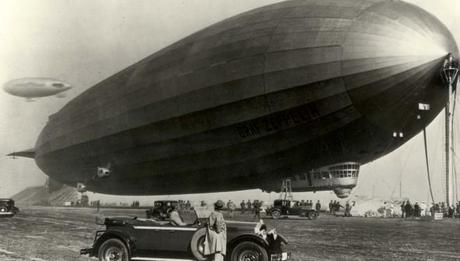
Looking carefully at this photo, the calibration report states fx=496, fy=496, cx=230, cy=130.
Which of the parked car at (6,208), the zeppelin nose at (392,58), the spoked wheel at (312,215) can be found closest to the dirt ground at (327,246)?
the zeppelin nose at (392,58)

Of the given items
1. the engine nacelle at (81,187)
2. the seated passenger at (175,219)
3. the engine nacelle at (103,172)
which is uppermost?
the engine nacelle at (103,172)

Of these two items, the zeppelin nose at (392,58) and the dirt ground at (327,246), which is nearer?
the dirt ground at (327,246)

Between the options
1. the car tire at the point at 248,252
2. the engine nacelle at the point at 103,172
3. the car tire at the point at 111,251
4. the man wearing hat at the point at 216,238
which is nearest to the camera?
the man wearing hat at the point at 216,238

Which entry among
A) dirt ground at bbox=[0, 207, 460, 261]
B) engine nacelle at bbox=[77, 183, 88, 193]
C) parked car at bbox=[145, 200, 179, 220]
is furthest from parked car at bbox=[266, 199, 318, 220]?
parked car at bbox=[145, 200, 179, 220]

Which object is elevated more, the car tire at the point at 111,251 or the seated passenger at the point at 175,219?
the seated passenger at the point at 175,219

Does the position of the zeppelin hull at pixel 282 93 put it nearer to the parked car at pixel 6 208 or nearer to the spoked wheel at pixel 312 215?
the spoked wheel at pixel 312 215

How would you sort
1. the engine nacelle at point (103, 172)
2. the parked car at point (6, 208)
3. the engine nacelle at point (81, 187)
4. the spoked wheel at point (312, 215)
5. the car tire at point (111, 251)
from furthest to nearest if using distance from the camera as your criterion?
1. the spoked wheel at point (312, 215)
2. the parked car at point (6, 208)
3. the engine nacelle at point (81, 187)
4. the engine nacelle at point (103, 172)
5. the car tire at point (111, 251)

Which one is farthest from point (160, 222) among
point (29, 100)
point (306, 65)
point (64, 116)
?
point (29, 100)
